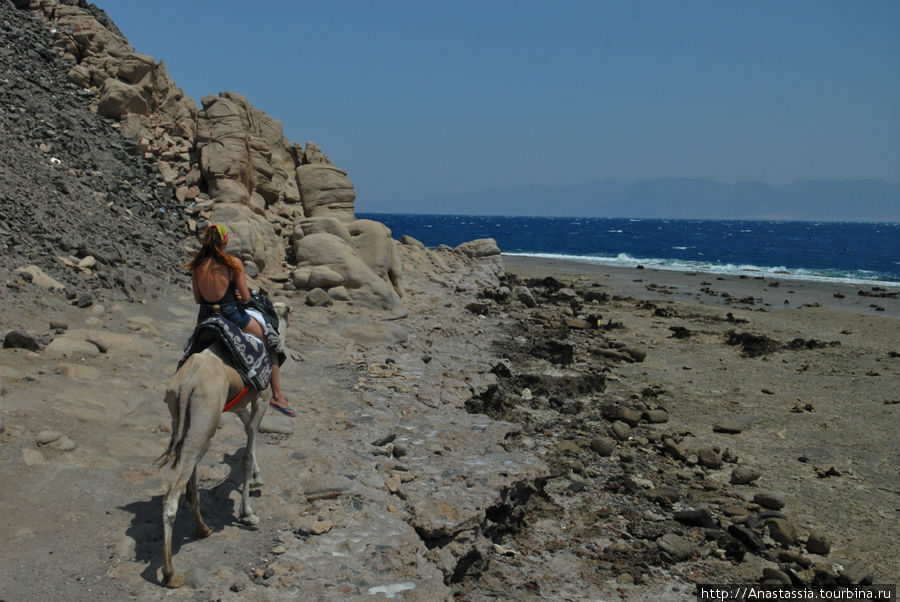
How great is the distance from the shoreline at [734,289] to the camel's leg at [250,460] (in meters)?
24.8

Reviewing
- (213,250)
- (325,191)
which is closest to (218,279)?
(213,250)

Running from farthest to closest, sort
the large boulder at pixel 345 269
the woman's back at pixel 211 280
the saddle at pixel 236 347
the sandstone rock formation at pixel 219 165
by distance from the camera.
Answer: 1. the large boulder at pixel 345 269
2. the sandstone rock formation at pixel 219 165
3. the woman's back at pixel 211 280
4. the saddle at pixel 236 347

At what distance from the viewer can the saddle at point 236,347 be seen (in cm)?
549

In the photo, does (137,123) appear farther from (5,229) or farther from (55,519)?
(55,519)

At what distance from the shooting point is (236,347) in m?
5.57

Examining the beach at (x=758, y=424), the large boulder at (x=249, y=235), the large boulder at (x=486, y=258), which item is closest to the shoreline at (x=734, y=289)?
the beach at (x=758, y=424)

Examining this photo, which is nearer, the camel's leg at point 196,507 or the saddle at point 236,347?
the camel's leg at point 196,507

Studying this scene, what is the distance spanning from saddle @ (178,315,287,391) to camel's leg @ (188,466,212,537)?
2.85 ft

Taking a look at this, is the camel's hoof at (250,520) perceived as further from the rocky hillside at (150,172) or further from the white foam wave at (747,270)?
the white foam wave at (747,270)

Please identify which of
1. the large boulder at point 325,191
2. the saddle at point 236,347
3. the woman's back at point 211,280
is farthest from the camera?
the large boulder at point 325,191

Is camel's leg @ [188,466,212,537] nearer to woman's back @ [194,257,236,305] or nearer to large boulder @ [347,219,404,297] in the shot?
woman's back @ [194,257,236,305]

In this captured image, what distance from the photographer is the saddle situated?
18.0ft

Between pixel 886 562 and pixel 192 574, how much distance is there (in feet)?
22.6

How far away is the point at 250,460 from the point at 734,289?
32.2 m
